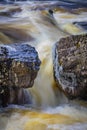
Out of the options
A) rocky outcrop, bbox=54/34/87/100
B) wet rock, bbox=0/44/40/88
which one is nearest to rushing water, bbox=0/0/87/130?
rocky outcrop, bbox=54/34/87/100

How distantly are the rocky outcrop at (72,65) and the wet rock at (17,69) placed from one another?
0.60 metres

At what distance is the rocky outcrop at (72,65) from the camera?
5.11 metres

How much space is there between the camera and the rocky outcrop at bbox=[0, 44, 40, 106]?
4.62m

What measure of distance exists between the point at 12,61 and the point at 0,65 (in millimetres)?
178

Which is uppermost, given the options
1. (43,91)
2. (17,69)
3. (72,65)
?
(17,69)

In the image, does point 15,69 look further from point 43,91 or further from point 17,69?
point 43,91

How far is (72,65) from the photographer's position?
16.8 ft

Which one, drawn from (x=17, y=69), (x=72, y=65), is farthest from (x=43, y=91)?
(x=17, y=69)

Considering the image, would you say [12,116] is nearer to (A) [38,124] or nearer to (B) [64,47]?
(A) [38,124]

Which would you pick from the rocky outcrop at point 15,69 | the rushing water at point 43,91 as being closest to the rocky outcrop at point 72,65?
the rushing water at point 43,91

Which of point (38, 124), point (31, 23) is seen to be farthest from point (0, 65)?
point (31, 23)

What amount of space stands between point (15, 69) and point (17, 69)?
0.09 ft

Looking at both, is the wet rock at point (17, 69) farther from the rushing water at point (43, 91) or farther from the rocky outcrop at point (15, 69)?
the rushing water at point (43, 91)

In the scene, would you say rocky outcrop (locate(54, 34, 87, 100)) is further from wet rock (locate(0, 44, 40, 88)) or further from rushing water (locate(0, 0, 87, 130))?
wet rock (locate(0, 44, 40, 88))
